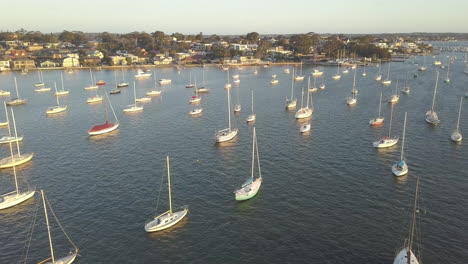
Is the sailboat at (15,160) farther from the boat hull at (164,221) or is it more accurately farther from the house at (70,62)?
the house at (70,62)

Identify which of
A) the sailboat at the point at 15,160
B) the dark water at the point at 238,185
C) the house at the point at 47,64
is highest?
the house at the point at 47,64

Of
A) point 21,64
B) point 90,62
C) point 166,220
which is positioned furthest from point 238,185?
point 21,64

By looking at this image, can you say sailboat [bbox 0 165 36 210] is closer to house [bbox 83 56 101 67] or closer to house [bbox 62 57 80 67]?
house [bbox 62 57 80 67]

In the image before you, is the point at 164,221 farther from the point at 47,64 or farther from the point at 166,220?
the point at 47,64

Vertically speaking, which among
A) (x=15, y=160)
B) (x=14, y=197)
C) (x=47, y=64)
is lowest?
(x=14, y=197)

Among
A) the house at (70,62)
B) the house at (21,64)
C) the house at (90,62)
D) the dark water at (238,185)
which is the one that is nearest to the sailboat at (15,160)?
the dark water at (238,185)
